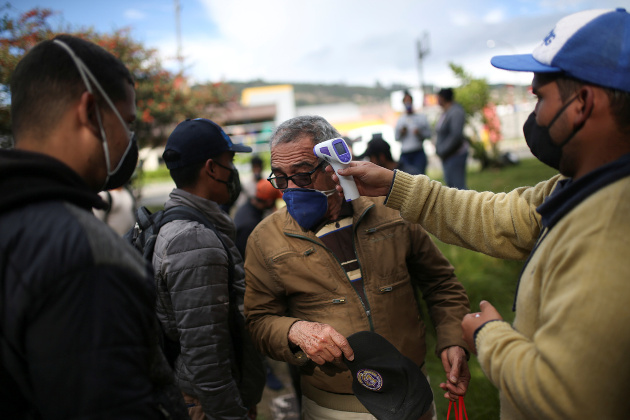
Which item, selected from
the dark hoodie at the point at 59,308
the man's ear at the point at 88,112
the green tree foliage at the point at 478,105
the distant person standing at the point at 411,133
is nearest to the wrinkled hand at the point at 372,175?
the man's ear at the point at 88,112

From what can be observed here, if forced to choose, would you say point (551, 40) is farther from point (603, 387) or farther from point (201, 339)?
point (201, 339)

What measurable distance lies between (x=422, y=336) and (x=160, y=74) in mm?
9668

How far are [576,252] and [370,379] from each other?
1.08 metres

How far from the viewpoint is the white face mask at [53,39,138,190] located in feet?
3.92

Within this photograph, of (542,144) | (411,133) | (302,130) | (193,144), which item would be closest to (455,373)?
(542,144)

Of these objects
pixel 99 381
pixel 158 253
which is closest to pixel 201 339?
pixel 158 253

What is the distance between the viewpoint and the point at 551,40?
1.33 meters

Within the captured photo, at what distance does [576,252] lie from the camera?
3.55ft

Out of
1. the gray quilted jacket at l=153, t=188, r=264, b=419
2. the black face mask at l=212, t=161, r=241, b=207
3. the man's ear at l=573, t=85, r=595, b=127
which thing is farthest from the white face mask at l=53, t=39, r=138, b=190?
the man's ear at l=573, t=85, r=595, b=127

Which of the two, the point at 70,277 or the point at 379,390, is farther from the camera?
the point at 379,390

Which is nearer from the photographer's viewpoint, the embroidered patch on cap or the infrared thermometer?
the embroidered patch on cap

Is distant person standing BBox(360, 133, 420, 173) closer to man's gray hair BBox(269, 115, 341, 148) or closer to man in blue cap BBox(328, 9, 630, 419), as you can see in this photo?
man's gray hair BBox(269, 115, 341, 148)

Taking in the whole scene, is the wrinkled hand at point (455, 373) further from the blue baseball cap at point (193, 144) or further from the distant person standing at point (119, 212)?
the distant person standing at point (119, 212)

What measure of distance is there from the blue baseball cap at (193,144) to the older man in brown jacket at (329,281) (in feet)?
1.36
